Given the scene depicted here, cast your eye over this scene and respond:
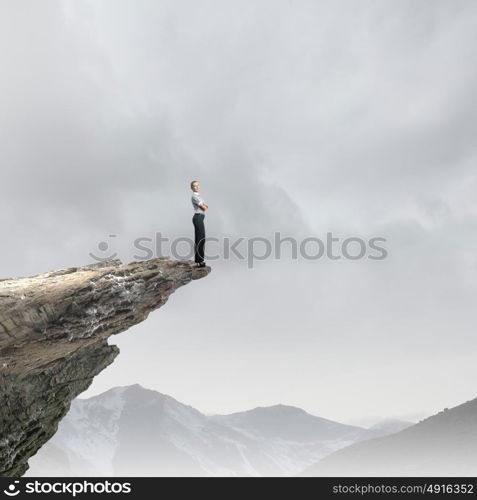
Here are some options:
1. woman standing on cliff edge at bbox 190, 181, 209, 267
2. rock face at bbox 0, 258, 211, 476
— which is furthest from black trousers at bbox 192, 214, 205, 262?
rock face at bbox 0, 258, 211, 476

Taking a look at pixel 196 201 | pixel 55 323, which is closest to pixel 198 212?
pixel 196 201

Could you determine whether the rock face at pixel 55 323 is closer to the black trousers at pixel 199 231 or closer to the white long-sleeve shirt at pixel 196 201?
the black trousers at pixel 199 231

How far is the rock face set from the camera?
26062 millimetres

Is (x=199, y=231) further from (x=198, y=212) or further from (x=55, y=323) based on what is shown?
(x=55, y=323)

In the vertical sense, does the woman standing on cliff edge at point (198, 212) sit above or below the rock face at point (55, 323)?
above

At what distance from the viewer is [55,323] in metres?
26.6

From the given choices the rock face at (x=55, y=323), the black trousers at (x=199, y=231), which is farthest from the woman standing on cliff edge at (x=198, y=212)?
the rock face at (x=55, y=323)

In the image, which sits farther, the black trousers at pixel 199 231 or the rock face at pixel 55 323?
the rock face at pixel 55 323

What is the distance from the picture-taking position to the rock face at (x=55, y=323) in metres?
26.1

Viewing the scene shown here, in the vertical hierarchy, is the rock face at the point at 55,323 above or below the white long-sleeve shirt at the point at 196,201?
below

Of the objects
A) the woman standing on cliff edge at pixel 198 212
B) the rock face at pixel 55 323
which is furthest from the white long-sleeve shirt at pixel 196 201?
the rock face at pixel 55 323

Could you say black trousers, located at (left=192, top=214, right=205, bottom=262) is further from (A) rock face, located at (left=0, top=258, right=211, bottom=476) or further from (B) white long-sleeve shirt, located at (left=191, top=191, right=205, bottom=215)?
(A) rock face, located at (left=0, top=258, right=211, bottom=476)
